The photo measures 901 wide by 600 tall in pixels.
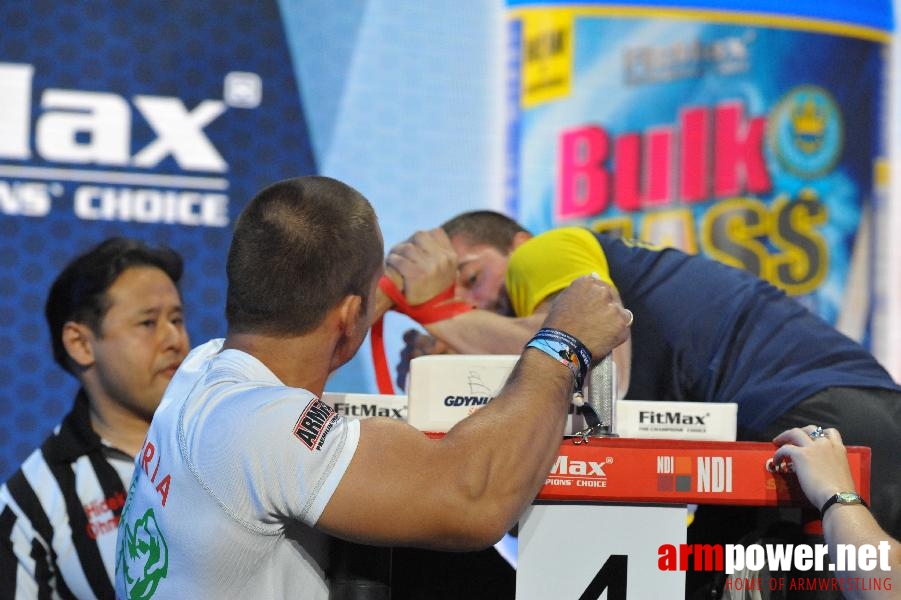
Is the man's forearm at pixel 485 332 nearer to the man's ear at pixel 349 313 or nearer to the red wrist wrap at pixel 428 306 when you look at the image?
the red wrist wrap at pixel 428 306

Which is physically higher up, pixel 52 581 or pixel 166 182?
pixel 166 182

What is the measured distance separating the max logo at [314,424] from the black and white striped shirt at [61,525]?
1065mm

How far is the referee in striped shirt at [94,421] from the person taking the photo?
213 centimetres

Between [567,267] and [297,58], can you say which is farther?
[297,58]

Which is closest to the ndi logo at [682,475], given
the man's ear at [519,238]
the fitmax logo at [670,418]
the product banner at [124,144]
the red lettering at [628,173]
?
the fitmax logo at [670,418]

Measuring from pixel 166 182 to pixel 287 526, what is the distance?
2.86 meters

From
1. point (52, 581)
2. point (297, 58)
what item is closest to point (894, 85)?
point (297, 58)

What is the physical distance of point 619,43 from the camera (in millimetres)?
4320

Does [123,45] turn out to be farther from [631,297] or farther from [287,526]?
[287,526]

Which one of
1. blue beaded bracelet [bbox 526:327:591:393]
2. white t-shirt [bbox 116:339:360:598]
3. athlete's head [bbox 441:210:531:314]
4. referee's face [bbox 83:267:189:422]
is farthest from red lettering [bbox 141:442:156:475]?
athlete's head [bbox 441:210:531:314]

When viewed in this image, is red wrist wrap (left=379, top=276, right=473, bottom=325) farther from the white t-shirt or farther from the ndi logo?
the ndi logo

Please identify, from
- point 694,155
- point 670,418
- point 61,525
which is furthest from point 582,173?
point 670,418

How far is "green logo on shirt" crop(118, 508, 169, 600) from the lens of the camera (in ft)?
4.51

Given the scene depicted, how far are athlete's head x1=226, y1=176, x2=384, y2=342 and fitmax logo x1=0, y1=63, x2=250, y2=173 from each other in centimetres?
271
